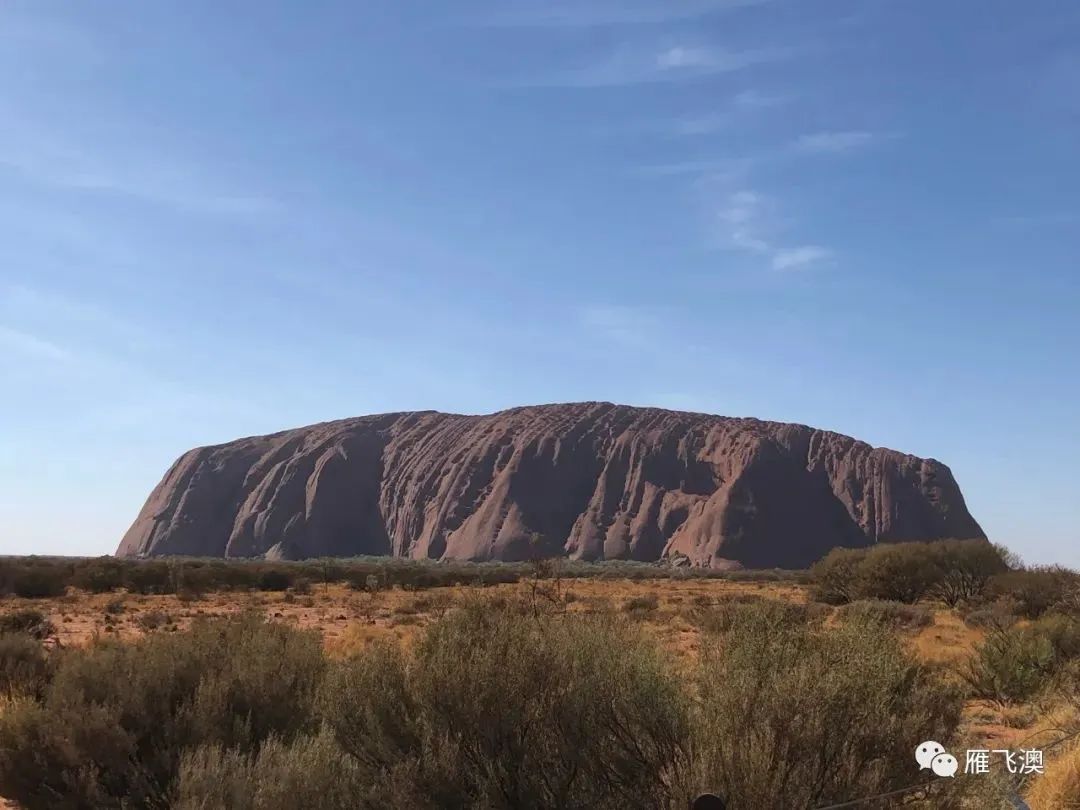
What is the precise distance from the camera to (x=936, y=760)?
4.89 metres

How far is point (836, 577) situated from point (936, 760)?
35754mm

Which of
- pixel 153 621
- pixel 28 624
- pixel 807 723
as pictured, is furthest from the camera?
pixel 153 621

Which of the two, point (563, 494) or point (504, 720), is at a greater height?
point (563, 494)

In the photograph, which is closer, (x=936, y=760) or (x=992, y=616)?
(x=936, y=760)

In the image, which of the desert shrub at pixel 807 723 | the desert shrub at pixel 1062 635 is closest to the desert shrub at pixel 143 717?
the desert shrub at pixel 807 723

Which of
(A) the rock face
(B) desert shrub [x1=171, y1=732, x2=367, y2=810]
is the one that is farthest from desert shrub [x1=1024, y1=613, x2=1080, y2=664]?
(A) the rock face

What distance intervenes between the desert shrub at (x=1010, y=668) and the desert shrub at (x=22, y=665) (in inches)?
494

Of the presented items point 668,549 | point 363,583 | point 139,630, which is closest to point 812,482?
point 668,549

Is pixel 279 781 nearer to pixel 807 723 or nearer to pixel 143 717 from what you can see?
pixel 143 717

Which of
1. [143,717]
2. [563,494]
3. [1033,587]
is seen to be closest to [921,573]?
[1033,587]

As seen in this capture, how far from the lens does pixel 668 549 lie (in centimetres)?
9962

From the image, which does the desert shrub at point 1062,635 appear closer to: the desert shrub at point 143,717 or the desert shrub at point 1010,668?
the desert shrub at point 1010,668

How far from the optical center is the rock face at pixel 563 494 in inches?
3971

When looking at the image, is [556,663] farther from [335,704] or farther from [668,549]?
[668,549]
